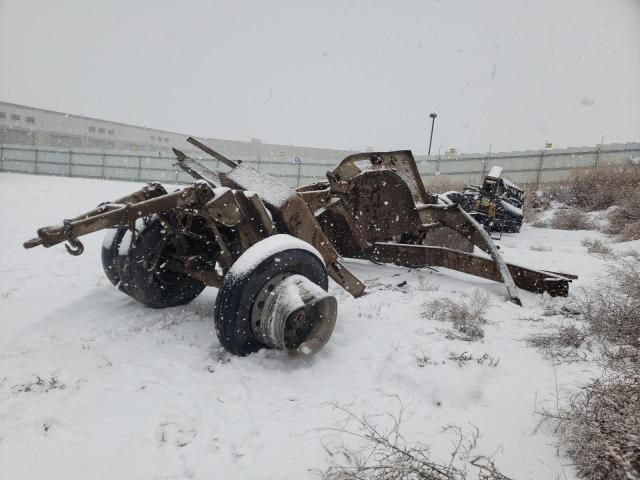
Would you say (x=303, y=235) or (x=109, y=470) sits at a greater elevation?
(x=303, y=235)

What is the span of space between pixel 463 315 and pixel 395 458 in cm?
192

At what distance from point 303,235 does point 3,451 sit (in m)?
2.23

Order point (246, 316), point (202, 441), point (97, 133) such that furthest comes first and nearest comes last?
point (97, 133)
point (246, 316)
point (202, 441)

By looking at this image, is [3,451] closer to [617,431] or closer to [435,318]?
[617,431]

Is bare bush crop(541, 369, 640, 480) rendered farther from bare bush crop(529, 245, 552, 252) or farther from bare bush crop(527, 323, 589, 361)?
bare bush crop(529, 245, 552, 252)

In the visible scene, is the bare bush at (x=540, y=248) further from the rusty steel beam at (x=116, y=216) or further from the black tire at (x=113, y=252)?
the black tire at (x=113, y=252)

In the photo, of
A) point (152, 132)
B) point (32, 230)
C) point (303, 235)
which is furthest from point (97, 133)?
point (303, 235)

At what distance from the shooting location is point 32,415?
6.57ft

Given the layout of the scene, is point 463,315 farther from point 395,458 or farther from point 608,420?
point 395,458

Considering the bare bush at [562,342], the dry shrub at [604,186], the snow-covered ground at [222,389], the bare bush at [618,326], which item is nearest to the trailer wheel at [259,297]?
the snow-covered ground at [222,389]

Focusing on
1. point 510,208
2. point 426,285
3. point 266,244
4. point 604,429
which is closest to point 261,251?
point 266,244

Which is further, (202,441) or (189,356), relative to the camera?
(189,356)

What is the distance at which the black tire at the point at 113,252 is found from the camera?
352 centimetres

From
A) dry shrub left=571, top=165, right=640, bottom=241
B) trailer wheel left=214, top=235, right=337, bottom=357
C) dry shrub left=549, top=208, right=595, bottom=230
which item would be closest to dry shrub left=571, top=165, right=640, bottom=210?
dry shrub left=571, top=165, right=640, bottom=241
